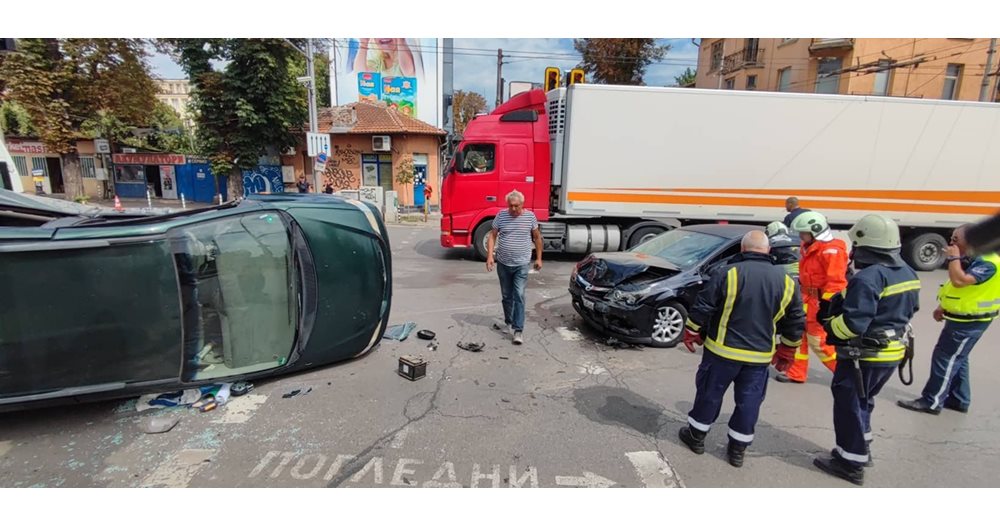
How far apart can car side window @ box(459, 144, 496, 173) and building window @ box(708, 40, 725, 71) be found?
26.1 metres

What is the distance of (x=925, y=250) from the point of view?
10648 millimetres

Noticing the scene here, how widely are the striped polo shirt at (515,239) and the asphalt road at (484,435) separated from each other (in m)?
1.16

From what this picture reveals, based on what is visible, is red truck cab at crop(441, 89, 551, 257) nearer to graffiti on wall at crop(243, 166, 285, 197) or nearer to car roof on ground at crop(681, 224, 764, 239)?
car roof on ground at crop(681, 224, 764, 239)

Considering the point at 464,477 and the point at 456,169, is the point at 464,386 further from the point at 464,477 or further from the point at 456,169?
the point at 456,169

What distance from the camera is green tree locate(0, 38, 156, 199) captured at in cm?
1717

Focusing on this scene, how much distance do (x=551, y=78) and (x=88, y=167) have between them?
97.2ft

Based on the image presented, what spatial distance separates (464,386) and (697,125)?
802cm

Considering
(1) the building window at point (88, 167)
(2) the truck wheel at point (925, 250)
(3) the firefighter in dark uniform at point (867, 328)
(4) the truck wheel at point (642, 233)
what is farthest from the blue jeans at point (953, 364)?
(1) the building window at point (88, 167)

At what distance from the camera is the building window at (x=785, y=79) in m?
24.4

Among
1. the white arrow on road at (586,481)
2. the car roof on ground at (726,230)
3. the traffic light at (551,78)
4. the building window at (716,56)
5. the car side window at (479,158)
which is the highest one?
the building window at (716,56)

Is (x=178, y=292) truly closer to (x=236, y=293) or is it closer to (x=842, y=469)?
(x=236, y=293)

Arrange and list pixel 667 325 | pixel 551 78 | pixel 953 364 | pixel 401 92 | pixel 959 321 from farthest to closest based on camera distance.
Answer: pixel 401 92 < pixel 551 78 < pixel 667 325 < pixel 953 364 < pixel 959 321

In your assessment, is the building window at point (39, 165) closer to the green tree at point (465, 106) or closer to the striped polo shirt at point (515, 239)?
the green tree at point (465, 106)

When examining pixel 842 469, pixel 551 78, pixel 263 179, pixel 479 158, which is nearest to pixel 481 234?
pixel 479 158
